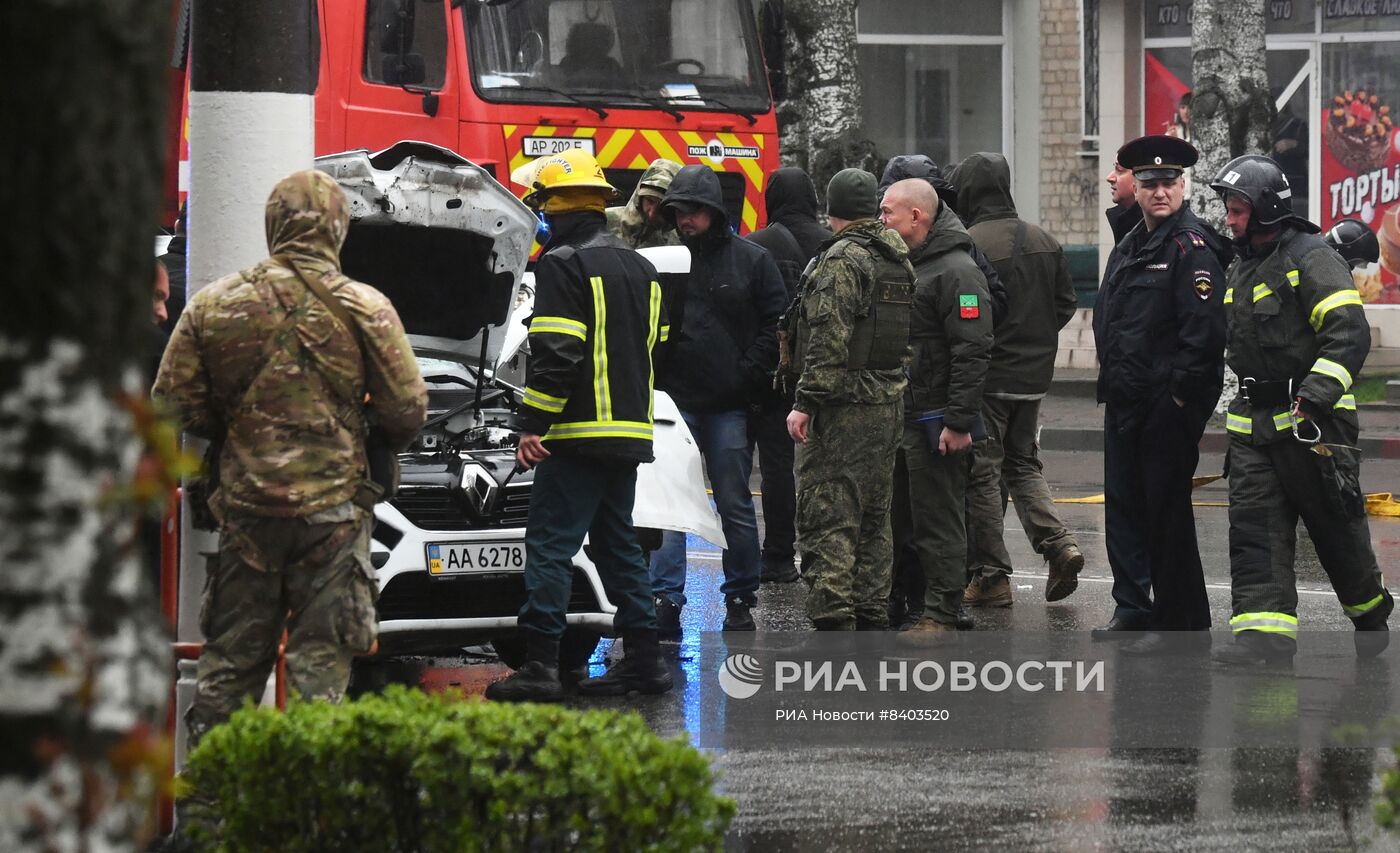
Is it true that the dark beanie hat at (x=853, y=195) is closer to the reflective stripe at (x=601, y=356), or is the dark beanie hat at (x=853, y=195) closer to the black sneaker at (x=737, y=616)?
the reflective stripe at (x=601, y=356)

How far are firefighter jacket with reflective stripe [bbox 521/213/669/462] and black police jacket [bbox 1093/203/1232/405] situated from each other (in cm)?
210

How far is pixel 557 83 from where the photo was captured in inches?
466

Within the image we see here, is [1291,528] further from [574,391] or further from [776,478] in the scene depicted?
[574,391]

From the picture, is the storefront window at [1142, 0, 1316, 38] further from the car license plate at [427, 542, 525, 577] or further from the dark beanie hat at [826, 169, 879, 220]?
the car license plate at [427, 542, 525, 577]

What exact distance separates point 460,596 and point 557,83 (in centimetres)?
569

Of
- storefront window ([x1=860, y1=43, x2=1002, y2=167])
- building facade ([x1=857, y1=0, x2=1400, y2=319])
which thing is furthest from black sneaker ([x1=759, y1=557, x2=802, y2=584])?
storefront window ([x1=860, y1=43, x2=1002, y2=167])

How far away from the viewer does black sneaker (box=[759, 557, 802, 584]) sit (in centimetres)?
955

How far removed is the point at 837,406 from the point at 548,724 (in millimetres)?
4147

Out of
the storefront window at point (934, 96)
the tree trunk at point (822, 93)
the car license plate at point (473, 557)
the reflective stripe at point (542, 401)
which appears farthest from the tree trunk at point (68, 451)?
the storefront window at point (934, 96)

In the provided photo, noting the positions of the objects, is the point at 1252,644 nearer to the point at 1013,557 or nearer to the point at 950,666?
the point at 950,666

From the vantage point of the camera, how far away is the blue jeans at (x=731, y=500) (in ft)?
27.2

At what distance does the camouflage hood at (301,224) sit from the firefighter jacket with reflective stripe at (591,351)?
180 cm

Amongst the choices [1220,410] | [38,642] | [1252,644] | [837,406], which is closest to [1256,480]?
[1252,644]

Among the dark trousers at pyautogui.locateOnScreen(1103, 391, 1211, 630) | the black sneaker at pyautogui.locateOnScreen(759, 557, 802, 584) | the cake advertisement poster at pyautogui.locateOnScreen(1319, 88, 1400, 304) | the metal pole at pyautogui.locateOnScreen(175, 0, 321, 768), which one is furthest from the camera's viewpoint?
the cake advertisement poster at pyautogui.locateOnScreen(1319, 88, 1400, 304)
